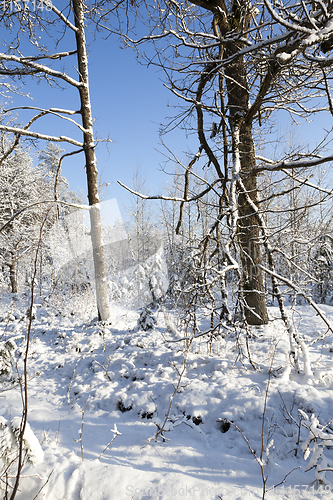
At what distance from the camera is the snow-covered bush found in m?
1.41

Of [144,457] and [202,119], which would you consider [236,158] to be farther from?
[144,457]

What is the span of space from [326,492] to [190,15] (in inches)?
234

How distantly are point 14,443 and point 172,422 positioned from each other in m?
1.32

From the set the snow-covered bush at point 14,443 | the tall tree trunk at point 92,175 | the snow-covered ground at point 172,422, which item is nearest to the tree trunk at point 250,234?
the snow-covered ground at point 172,422

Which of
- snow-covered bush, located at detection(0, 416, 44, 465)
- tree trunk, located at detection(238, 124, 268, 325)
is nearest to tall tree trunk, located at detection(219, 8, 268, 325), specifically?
tree trunk, located at detection(238, 124, 268, 325)

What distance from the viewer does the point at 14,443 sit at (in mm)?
1482

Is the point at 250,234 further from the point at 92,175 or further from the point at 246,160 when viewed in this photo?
the point at 92,175

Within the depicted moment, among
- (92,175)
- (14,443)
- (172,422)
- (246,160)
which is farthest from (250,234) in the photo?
(92,175)

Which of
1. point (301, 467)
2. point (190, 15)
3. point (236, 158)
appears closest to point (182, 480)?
point (301, 467)

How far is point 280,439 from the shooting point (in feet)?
6.16

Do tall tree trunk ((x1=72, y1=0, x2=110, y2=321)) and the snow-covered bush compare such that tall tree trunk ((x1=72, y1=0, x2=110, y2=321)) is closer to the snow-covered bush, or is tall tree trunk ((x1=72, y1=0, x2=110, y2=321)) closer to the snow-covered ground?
the snow-covered ground

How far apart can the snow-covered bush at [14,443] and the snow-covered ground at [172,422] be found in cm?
11

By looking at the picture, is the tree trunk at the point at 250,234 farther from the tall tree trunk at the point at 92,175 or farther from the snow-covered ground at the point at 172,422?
the tall tree trunk at the point at 92,175

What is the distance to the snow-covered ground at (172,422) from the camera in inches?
59.4
